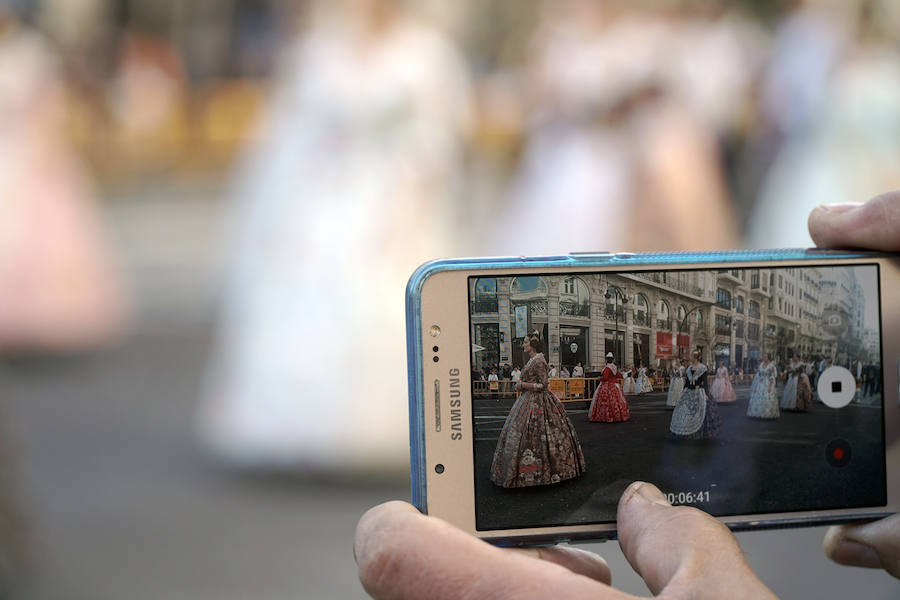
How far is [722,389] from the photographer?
33.0 inches

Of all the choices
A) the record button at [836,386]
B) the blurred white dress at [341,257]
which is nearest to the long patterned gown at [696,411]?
the record button at [836,386]

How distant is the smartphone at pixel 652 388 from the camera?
817 mm

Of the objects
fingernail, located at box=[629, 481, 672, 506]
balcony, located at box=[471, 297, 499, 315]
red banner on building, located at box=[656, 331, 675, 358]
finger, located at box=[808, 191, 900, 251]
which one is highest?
finger, located at box=[808, 191, 900, 251]

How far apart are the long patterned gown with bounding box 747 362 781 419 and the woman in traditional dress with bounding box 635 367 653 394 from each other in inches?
3.6

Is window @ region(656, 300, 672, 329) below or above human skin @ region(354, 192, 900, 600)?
above

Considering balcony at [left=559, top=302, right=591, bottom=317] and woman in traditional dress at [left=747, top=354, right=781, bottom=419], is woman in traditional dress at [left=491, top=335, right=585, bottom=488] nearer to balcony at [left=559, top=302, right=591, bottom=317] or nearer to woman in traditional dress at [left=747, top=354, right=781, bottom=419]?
balcony at [left=559, top=302, right=591, bottom=317]

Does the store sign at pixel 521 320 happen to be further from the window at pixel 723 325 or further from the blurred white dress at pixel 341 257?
the blurred white dress at pixel 341 257

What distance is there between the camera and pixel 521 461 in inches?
32.0

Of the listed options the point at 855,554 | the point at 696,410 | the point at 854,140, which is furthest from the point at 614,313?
the point at 854,140

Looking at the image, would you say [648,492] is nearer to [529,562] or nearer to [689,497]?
[689,497]

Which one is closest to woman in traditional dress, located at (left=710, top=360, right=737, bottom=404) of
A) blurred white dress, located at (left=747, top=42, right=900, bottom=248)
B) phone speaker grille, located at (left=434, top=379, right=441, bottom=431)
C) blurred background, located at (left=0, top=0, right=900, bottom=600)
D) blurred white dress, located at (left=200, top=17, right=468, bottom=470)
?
phone speaker grille, located at (left=434, top=379, right=441, bottom=431)

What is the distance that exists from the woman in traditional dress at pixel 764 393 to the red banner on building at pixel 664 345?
8 cm

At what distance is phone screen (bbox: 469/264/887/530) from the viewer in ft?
2.68

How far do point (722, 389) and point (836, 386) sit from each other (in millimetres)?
113
